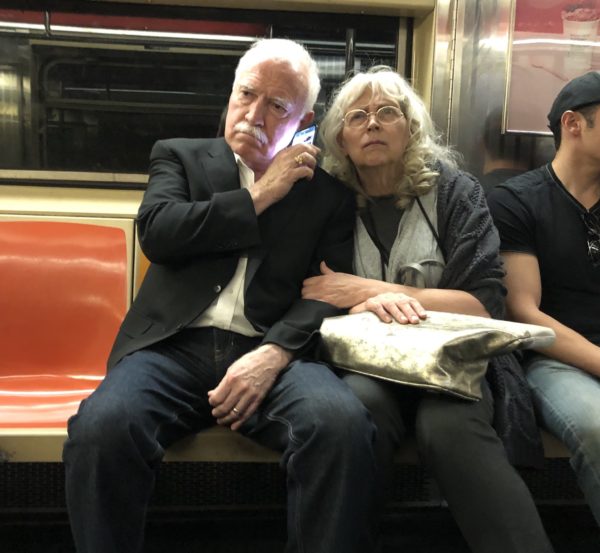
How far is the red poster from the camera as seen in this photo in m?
2.74

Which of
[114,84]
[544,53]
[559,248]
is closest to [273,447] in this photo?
[559,248]

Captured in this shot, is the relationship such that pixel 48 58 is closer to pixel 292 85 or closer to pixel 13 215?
pixel 13 215

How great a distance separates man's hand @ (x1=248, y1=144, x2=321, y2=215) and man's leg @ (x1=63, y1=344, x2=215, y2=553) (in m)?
0.62

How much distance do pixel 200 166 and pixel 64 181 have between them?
93 cm

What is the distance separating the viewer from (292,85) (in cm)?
207

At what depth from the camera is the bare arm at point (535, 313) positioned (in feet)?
6.58

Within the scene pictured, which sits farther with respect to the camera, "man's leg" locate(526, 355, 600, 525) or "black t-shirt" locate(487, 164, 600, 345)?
"black t-shirt" locate(487, 164, 600, 345)

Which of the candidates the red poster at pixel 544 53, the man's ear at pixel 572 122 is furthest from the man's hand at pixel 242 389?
the red poster at pixel 544 53

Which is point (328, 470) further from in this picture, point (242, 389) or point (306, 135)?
point (306, 135)

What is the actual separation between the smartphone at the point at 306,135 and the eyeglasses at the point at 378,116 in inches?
8.0

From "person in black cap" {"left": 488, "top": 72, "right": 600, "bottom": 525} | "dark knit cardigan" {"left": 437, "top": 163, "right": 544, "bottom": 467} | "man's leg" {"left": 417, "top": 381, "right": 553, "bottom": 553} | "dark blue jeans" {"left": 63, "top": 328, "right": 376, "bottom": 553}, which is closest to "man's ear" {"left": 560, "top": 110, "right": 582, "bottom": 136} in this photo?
"person in black cap" {"left": 488, "top": 72, "right": 600, "bottom": 525}

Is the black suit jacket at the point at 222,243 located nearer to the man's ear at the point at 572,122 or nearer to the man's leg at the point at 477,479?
the man's leg at the point at 477,479

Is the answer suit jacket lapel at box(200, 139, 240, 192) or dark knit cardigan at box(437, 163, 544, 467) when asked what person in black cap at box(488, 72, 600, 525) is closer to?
dark knit cardigan at box(437, 163, 544, 467)

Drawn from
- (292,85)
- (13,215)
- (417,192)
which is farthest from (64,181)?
(417,192)
